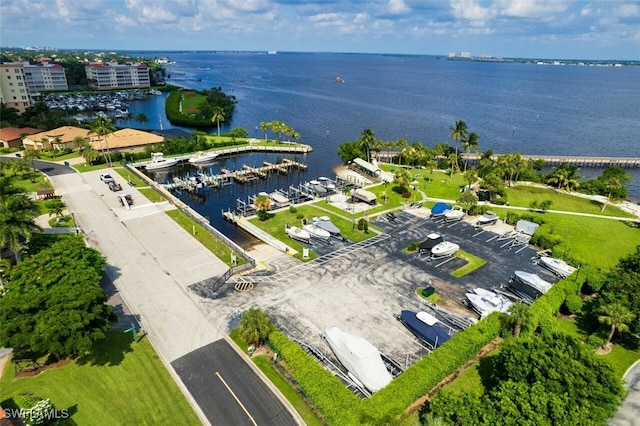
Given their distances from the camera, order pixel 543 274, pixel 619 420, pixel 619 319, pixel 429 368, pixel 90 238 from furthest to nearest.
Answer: pixel 90 238, pixel 543 274, pixel 619 319, pixel 429 368, pixel 619 420

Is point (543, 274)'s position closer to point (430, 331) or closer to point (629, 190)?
point (430, 331)

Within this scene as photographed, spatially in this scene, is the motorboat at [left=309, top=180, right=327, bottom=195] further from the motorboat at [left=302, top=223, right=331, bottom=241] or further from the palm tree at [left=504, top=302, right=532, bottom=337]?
the palm tree at [left=504, top=302, right=532, bottom=337]

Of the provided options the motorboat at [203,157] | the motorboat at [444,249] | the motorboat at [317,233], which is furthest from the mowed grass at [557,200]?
the motorboat at [203,157]

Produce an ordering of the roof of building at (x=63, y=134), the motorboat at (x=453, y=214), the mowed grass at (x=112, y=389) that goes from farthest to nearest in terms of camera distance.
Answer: the roof of building at (x=63, y=134) → the motorboat at (x=453, y=214) → the mowed grass at (x=112, y=389)

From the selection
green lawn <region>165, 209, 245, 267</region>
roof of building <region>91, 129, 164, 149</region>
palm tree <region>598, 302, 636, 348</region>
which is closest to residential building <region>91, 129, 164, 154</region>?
roof of building <region>91, 129, 164, 149</region>

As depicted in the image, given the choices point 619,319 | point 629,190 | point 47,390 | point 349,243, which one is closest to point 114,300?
point 47,390

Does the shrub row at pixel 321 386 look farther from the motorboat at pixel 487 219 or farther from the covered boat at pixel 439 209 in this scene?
the motorboat at pixel 487 219
